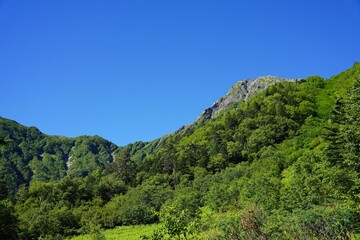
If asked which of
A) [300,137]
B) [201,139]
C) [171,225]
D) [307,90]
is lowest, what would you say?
[171,225]

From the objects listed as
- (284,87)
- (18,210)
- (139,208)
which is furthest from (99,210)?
(284,87)

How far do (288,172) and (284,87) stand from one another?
7431cm

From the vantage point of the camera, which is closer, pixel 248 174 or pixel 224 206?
pixel 224 206

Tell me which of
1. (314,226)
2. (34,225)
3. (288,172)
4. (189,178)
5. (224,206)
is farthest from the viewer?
(189,178)

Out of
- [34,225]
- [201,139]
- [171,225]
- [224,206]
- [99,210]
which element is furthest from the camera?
[201,139]

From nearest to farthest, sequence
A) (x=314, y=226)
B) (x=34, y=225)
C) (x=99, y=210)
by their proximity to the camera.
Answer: (x=314, y=226) → (x=34, y=225) → (x=99, y=210)

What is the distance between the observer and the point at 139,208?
300ft

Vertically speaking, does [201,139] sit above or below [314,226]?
above

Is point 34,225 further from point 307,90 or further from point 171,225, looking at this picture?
point 307,90

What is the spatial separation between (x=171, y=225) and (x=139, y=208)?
77.1 metres

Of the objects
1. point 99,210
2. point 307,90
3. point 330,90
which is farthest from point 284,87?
point 99,210

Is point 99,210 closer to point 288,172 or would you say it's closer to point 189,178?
point 189,178

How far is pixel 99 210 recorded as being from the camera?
97562mm

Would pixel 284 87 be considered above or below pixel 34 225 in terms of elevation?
above
